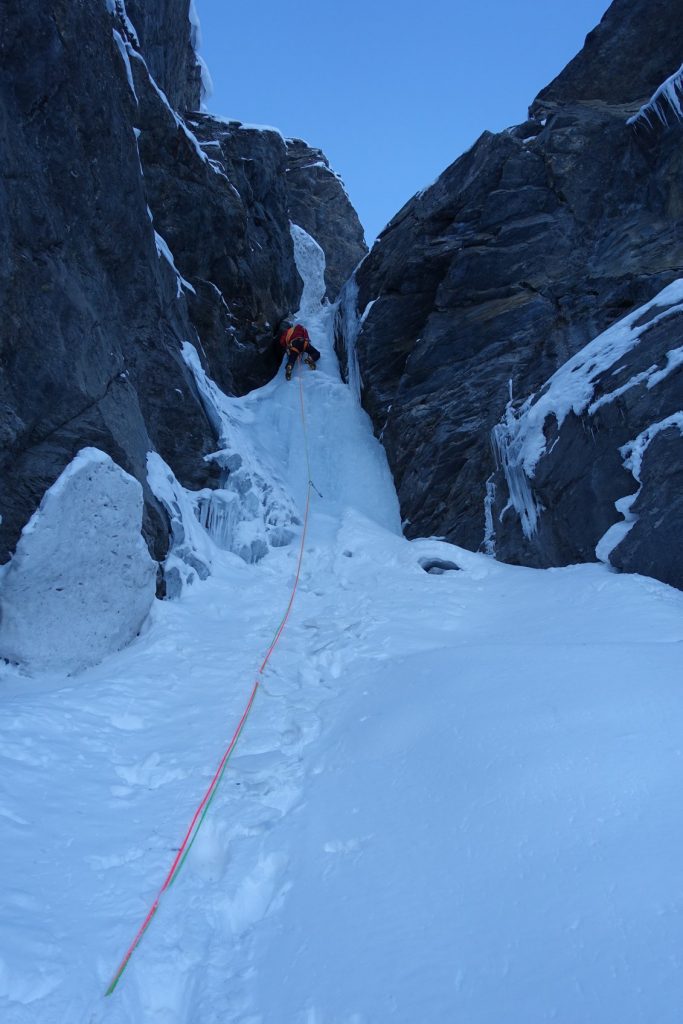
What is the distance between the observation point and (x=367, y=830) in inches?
102

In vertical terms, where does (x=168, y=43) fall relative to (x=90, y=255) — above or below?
above

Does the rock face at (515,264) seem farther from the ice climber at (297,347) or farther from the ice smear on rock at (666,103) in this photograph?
the ice climber at (297,347)

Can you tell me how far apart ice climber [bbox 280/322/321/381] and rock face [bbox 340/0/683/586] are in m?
1.94

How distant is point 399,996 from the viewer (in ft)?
5.71

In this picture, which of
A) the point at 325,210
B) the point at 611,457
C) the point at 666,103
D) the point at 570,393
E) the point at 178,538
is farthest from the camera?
the point at 325,210

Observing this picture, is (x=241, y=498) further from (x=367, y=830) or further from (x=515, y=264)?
(x=515, y=264)

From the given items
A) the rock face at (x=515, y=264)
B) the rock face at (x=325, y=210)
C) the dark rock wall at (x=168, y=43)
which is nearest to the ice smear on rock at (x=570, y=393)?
the rock face at (x=515, y=264)

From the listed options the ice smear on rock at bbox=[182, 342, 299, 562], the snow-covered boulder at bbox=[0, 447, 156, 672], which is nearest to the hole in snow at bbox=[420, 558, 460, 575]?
the ice smear on rock at bbox=[182, 342, 299, 562]

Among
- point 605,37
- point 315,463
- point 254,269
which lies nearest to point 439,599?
point 315,463

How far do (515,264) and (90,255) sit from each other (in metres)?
8.12

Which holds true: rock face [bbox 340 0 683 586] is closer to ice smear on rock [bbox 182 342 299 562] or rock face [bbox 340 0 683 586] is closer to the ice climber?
the ice climber

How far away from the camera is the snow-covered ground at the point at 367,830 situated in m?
1.74

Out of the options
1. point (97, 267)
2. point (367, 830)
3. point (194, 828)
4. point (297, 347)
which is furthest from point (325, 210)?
point (367, 830)

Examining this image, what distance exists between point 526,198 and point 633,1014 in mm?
13350
